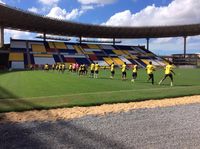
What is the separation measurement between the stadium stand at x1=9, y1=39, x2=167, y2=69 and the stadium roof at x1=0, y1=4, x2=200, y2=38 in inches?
132

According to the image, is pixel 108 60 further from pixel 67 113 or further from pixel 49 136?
pixel 49 136

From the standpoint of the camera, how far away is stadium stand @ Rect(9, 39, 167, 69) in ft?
238

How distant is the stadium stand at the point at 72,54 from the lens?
238 ft

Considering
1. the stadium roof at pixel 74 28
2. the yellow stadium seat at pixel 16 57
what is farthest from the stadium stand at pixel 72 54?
the stadium roof at pixel 74 28

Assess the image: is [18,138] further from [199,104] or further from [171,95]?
[171,95]

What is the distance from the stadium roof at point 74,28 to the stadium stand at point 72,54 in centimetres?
334

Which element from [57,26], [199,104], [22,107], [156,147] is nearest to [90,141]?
[156,147]

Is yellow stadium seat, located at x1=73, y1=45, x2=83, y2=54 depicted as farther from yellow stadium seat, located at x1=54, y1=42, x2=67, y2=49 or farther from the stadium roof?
the stadium roof

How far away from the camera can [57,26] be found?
7656 cm

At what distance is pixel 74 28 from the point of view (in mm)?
80312

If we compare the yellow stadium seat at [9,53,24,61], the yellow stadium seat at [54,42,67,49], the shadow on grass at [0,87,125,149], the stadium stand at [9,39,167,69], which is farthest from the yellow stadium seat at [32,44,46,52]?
the shadow on grass at [0,87,125,149]

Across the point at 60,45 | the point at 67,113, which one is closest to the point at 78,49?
the point at 60,45

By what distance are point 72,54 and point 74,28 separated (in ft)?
19.6

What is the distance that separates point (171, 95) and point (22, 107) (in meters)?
7.10
